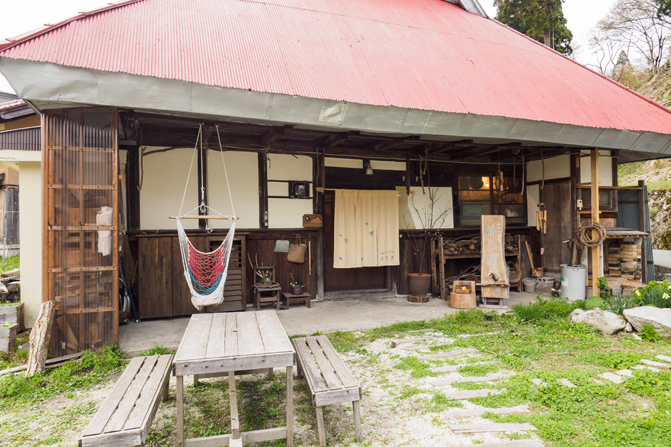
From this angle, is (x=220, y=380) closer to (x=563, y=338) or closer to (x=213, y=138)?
(x=213, y=138)

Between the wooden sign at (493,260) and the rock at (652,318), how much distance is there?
167 cm

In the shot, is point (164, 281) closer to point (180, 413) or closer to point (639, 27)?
point (180, 413)

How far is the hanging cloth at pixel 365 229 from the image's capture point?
21.0ft

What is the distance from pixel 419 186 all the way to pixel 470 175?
1176 millimetres

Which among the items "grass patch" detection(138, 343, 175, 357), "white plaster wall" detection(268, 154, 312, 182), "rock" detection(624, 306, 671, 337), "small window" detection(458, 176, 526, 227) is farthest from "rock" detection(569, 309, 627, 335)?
"grass patch" detection(138, 343, 175, 357)

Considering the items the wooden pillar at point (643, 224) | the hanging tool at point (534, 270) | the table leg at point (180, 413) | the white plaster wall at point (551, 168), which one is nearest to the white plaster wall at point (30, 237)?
the table leg at point (180, 413)

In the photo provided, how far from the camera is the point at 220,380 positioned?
351cm

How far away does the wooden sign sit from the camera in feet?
20.0

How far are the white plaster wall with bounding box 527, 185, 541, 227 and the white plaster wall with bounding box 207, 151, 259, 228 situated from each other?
559 cm

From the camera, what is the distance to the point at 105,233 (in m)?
3.88

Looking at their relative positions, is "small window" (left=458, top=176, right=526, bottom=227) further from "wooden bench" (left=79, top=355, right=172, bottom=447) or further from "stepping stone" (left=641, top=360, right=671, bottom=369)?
"wooden bench" (left=79, top=355, right=172, bottom=447)

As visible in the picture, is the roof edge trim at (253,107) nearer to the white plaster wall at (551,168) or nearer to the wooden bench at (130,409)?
the white plaster wall at (551,168)

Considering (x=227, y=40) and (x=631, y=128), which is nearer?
(x=227, y=40)

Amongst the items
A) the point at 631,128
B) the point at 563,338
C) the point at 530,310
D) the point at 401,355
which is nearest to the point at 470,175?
the point at 631,128
